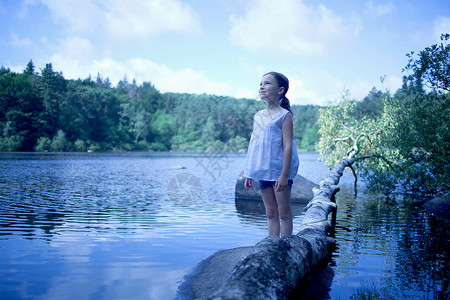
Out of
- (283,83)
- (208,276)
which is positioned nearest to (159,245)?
(208,276)

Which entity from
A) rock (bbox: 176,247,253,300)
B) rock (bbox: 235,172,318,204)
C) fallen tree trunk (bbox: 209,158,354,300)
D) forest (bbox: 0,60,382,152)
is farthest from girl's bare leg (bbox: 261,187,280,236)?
forest (bbox: 0,60,382,152)

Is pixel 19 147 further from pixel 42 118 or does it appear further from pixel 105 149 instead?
pixel 105 149

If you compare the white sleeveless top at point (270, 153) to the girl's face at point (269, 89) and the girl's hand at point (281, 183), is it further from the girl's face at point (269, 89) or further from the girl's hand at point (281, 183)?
the girl's face at point (269, 89)

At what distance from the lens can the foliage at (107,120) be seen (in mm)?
64312

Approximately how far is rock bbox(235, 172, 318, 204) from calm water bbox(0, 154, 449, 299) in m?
1.38

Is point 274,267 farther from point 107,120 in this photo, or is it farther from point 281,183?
point 107,120

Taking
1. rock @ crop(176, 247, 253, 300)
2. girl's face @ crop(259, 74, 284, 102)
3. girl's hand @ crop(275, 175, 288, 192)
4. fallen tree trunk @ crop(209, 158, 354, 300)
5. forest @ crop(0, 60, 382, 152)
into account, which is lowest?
rock @ crop(176, 247, 253, 300)

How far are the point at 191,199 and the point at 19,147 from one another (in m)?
58.9

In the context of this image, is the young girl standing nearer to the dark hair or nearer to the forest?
the dark hair

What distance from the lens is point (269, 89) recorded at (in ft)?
13.5

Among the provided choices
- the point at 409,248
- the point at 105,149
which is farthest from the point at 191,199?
the point at 105,149

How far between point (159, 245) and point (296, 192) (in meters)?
7.45

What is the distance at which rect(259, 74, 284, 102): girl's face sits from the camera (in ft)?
13.5

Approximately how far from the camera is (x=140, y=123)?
9912cm
